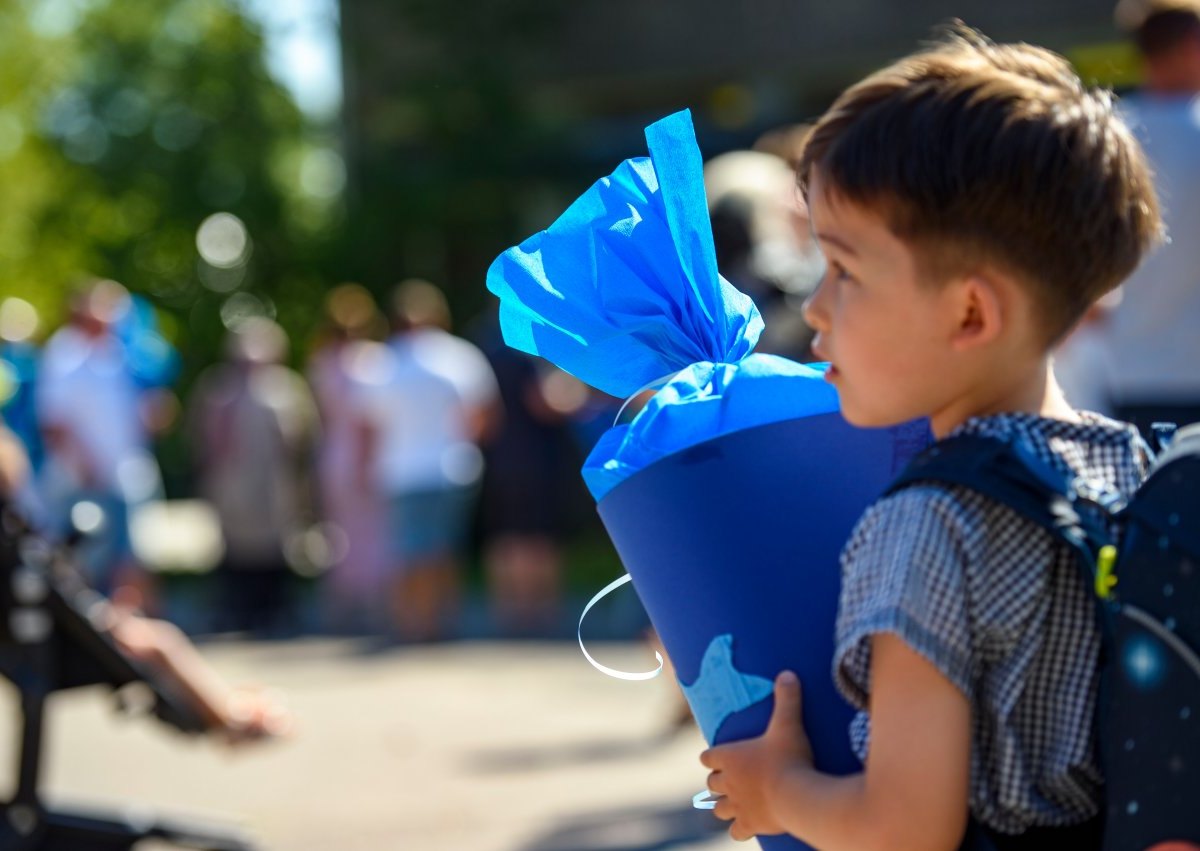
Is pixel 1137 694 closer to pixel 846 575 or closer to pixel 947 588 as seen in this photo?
pixel 947 588

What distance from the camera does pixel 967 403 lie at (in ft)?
5.25

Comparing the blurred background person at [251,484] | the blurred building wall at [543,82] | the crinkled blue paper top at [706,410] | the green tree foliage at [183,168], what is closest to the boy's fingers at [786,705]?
the crinkled blue paper top at [706,410]

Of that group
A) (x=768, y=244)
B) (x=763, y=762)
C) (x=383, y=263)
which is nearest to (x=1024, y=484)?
(x=763, y=762)

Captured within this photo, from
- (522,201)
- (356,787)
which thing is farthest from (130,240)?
(356,787)

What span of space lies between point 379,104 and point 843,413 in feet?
54.3

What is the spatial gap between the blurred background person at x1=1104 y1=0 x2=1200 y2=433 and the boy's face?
8.33ft

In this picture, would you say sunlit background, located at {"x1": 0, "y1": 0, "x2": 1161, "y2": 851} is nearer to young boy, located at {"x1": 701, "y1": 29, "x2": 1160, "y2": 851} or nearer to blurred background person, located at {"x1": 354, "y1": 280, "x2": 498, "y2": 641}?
blurred background person, located at {"x1": 354, "y1": 280, "x2": 498, "y2": 641}

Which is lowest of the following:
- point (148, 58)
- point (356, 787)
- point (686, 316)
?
point (356, 787)

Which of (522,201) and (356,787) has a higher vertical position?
(522,201)

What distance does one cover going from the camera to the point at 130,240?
19.1 metres

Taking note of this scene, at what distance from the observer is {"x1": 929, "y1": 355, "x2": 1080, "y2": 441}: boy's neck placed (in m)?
1.59

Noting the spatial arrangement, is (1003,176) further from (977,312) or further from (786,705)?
(786,705)

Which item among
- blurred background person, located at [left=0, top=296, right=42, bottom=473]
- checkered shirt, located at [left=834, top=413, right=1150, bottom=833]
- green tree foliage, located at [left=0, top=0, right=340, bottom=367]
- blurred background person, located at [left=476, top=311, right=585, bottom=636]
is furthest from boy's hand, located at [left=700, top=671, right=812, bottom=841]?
green tree foliage, located at [left=0, top=0, right=340, bottom=367]

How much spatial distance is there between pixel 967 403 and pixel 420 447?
8.82 meters
